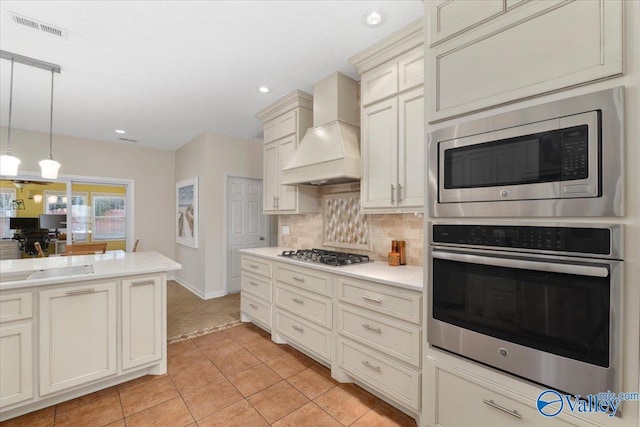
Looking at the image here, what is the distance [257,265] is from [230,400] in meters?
1.39

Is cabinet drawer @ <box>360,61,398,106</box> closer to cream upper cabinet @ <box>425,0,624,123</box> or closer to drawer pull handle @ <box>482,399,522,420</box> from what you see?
cream upper cabinet @ <box>425,0,624,123</box>

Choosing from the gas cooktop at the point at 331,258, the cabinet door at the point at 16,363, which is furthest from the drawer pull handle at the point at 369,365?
the cabinet door at the point at 16,363

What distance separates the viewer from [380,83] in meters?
2.37

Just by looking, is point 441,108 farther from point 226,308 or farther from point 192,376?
point 226,308

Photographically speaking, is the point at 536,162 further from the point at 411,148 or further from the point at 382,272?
the point at 382,272

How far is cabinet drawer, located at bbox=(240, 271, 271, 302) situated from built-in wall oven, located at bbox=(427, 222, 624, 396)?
1.94 meters

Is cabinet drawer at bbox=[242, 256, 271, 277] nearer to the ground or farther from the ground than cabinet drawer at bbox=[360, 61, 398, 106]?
nearer to the ground

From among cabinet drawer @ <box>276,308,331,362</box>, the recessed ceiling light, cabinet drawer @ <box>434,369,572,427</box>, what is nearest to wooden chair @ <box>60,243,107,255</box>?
cabinet drawer @ <box>276,308,331,362</box>

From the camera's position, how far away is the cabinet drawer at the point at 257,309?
309 cm

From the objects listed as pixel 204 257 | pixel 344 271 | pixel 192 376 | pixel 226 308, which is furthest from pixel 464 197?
pixel 204 257

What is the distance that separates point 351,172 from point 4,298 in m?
2.57

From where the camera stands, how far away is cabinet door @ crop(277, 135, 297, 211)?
332 cm

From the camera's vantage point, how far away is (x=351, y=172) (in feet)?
8.06

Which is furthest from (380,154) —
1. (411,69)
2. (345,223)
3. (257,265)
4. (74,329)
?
(74,329)
